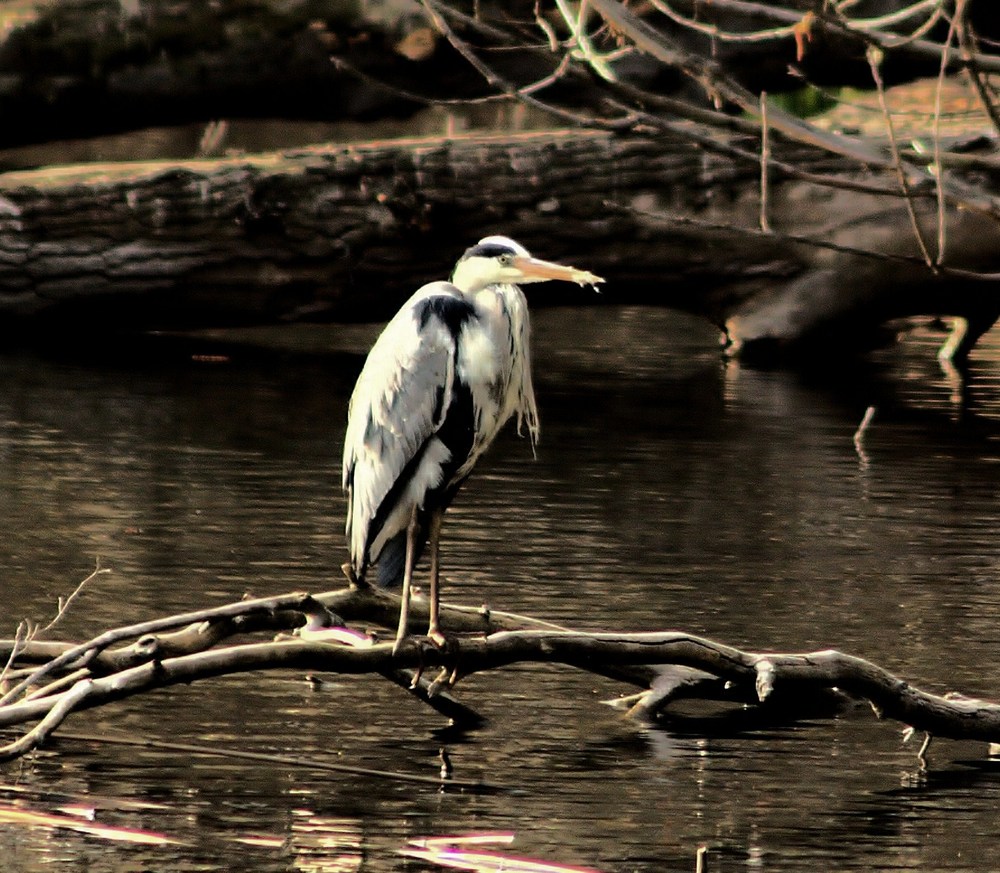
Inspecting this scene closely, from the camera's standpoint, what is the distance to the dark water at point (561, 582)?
464 centimetres

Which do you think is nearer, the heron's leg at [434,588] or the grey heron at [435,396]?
the heron's leg at [434,588]

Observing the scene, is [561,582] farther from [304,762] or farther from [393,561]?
[304,762]

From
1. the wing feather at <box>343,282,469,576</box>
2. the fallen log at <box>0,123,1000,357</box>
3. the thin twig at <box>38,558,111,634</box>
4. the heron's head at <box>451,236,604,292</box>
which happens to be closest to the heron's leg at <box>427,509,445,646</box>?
the wing feather at <box>343,282,469,576</box>

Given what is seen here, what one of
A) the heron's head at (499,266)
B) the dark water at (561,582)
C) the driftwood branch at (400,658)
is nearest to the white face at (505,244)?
the heron's head at (499,266)

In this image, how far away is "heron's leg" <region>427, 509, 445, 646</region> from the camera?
5.29 m

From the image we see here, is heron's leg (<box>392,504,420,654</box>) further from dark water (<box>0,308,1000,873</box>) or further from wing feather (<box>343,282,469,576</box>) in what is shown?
dark water (<box>0,308,1000,873</box>)

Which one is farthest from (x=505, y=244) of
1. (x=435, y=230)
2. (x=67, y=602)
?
(x=435, y=230)

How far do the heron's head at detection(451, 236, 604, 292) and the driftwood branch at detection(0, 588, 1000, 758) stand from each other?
2.70 feet

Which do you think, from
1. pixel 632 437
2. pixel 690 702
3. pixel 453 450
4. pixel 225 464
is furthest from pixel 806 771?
pixel 632 437

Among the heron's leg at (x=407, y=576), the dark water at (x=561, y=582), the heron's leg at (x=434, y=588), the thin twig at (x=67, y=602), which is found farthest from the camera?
the heron's leg at (x=434, y=588)

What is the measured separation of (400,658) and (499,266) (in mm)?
1023

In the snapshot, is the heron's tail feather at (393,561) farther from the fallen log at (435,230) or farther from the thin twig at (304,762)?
the fallen log at (435,230)

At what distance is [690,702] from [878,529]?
2.73 metres

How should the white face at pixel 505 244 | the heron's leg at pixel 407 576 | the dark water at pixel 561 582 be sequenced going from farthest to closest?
the white face at pixel 505 244 → the heron's leg at pixel 407 576 → the dark water at pixel 561 582
